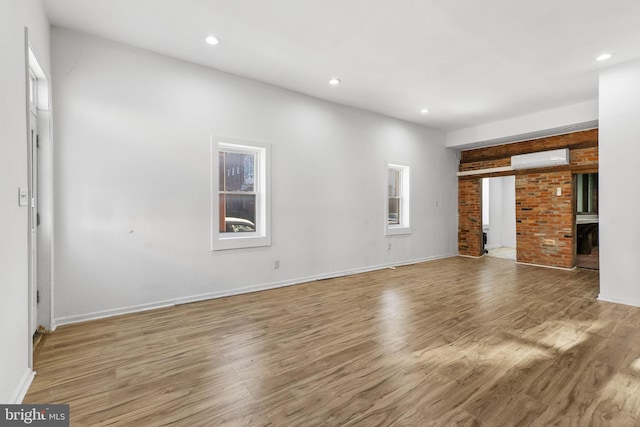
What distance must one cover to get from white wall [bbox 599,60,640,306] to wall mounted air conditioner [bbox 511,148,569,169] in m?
2.03

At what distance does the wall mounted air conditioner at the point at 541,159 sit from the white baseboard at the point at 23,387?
7718 mm

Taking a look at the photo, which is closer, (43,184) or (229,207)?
(43,184)

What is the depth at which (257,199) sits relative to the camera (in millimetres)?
4352

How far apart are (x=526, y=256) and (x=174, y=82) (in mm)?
7210

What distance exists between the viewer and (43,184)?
2.82m

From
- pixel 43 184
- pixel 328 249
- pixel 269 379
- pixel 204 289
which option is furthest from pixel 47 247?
pixel 328 249

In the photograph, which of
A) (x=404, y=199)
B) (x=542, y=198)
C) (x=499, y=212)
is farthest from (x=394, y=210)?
(x=499, y=212)

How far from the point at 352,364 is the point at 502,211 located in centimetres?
890

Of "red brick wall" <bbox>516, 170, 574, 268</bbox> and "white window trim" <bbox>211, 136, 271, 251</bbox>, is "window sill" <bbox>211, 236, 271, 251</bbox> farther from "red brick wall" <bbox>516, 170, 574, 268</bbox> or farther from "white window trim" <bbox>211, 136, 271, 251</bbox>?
"red brick wall" <bbox>516, 170, 574, 268</bbox>

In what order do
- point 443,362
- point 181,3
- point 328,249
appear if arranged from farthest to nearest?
point 328,249
point 181,3
point 443,362

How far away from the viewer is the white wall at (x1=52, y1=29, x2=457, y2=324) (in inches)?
119

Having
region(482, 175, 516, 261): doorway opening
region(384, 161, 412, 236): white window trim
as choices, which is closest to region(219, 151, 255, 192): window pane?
region(384, 161, 412, 236): white window trim

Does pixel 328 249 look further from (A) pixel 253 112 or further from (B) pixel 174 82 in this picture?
(B) pixel 174 82

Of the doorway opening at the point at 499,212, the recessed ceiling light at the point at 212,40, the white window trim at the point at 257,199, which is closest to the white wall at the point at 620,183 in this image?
the white window trim at the point at 257,199
